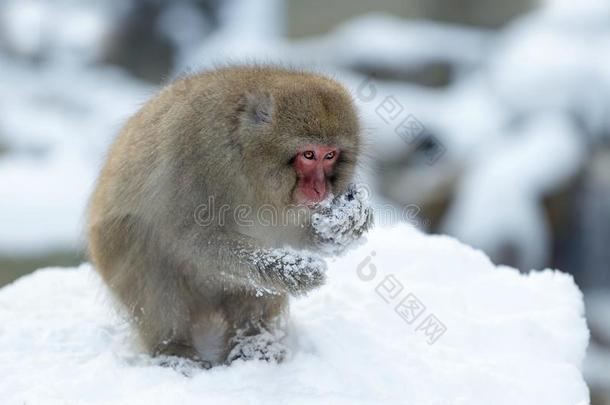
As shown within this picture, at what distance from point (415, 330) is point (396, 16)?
9.79 m

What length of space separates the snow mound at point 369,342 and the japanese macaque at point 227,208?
264 mm

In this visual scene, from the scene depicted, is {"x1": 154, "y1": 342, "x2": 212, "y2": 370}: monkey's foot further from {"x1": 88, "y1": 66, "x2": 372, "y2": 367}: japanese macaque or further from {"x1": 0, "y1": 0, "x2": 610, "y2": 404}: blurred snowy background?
{"x1": 0, "y1": 0, "x2": 610, "y2": 404}: blurred snowy background

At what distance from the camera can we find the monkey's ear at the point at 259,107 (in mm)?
3508

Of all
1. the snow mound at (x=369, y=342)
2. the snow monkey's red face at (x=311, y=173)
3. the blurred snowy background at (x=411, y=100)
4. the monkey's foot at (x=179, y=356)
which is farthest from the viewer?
the blurred snowy background at (x=411, y=100)

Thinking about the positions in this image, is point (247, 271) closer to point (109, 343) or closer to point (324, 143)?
point (324, 143)

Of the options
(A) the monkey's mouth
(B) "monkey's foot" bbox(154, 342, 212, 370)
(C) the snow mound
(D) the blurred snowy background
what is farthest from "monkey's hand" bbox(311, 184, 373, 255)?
(D) the blurred snowy background

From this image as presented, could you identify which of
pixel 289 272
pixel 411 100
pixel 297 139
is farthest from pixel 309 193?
pixel 411 100

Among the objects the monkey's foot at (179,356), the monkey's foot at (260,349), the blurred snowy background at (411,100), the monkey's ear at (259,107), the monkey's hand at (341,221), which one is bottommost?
the monkey's foot at (179,356)

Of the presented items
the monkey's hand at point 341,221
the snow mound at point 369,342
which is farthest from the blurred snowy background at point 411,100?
the monkey's hand at point 341,221

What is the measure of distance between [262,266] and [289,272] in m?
0.11

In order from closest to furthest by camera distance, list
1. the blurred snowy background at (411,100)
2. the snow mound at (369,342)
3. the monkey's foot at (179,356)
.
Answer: the snow mound at (369,342)
the monkey's foot at (179,356)
the blurred snowy background at (411,100)

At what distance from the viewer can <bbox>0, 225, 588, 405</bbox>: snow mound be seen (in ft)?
11.0

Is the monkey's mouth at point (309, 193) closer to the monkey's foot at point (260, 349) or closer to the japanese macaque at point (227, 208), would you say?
the japanese macaque at point (227, 208)

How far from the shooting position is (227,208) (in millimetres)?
3545
